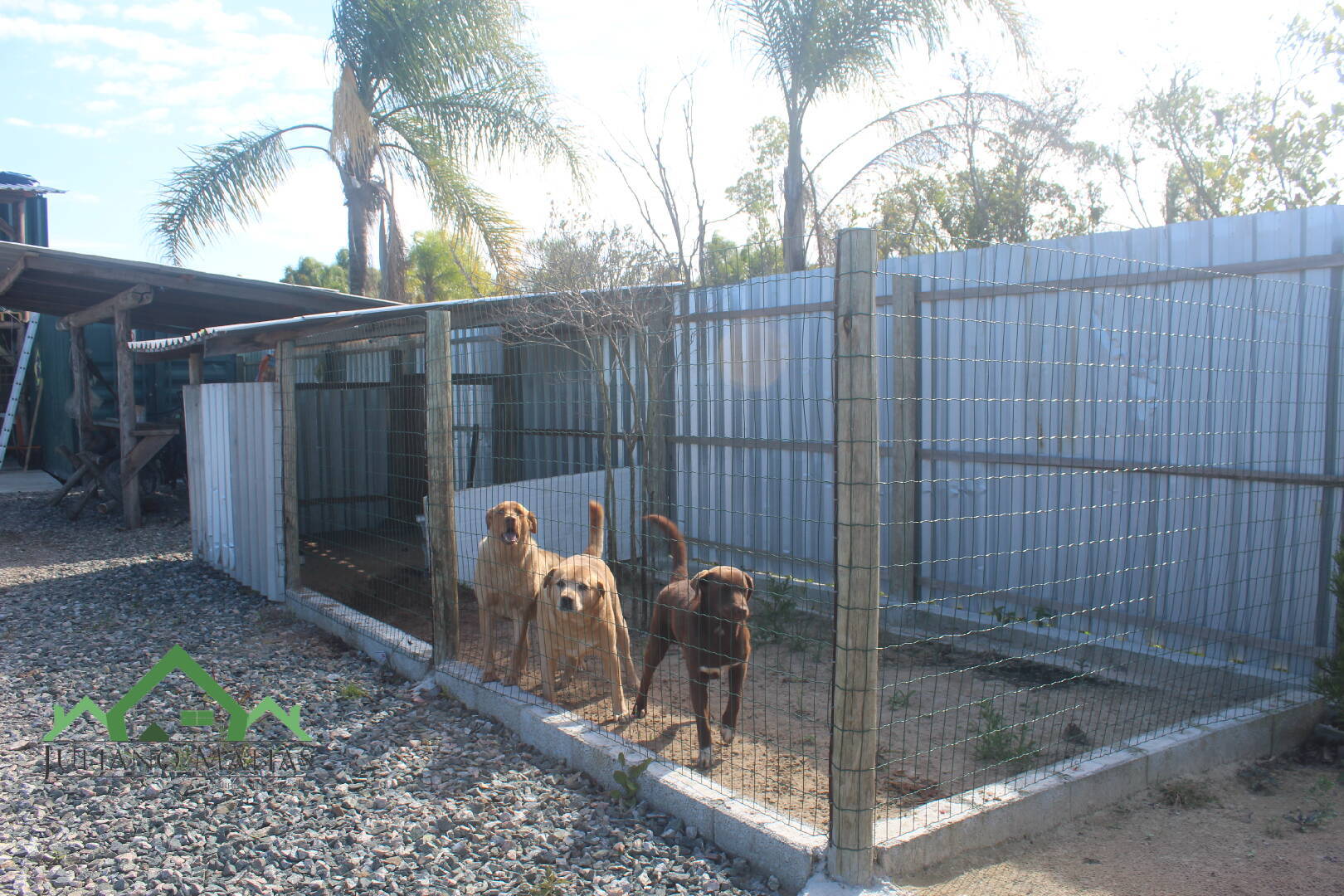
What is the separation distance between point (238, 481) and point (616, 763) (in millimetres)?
5739

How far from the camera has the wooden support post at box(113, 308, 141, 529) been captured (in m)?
11.1

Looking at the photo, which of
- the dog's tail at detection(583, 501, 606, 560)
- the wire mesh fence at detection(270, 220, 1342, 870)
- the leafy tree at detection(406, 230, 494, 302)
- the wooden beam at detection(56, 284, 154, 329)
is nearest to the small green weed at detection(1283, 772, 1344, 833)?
the wire mesh fence at detection(270, 220, 1342, 870)

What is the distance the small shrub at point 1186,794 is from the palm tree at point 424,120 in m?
11.8

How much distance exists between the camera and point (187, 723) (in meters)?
4.48

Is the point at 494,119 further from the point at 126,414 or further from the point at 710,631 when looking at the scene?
the point at 710,631

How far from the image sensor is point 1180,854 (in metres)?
3.45

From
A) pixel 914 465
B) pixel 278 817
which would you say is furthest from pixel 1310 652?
pixel 278 817

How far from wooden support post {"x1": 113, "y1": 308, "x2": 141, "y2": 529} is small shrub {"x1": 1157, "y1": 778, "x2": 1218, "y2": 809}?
11481mm

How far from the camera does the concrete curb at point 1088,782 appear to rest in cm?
323

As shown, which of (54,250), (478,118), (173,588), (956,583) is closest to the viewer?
(956,583)

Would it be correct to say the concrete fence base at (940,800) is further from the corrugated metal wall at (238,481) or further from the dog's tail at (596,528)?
the corrugated metal wall at (238,481)

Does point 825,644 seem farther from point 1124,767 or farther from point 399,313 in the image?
point 399,313

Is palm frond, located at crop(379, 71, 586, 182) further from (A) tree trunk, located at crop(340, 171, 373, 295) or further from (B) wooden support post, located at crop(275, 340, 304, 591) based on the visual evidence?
(B) wooden support post, located at crop(275, 340, 304, 591)

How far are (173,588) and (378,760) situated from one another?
498 cm
